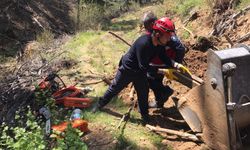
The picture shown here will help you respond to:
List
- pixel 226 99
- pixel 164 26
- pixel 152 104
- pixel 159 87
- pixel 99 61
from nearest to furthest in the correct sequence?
pixel 226 99 → pixel 164 26 → pixel 159 87 → pixel 152 104 → pixel 99 61

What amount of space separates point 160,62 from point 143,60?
454 mm

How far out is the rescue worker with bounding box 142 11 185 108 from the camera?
616 centimetres

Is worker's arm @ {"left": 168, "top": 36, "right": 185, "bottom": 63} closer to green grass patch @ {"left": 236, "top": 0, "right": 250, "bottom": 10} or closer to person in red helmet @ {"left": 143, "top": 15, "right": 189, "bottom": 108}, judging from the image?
person in red helmet @ {"left": 143, "top": 15, "right": 189, "bottom": 108}

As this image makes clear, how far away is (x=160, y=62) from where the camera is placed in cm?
612

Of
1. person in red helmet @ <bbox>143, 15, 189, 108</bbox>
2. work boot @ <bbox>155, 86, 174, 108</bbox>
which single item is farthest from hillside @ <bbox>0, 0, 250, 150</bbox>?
person in red helmet @ <bbox>143, 15, 189, 108</bbox>

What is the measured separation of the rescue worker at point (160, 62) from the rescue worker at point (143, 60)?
15 cm

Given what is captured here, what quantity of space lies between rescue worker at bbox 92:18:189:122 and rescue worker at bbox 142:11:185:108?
A: 0.15m

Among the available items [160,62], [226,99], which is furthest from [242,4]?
[226,99]

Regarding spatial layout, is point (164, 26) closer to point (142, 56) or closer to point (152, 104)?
point (142, 56)

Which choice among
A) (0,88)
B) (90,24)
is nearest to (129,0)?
(90,24)

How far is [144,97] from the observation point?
623 centimetres

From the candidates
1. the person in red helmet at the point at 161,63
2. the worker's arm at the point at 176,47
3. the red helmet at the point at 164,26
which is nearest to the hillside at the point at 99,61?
the person in red helmet at the point at 161,63

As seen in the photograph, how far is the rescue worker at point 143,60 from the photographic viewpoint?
5.39 meters

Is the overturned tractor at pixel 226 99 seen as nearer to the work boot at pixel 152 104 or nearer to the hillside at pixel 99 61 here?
the hillside at pixel 99 61
